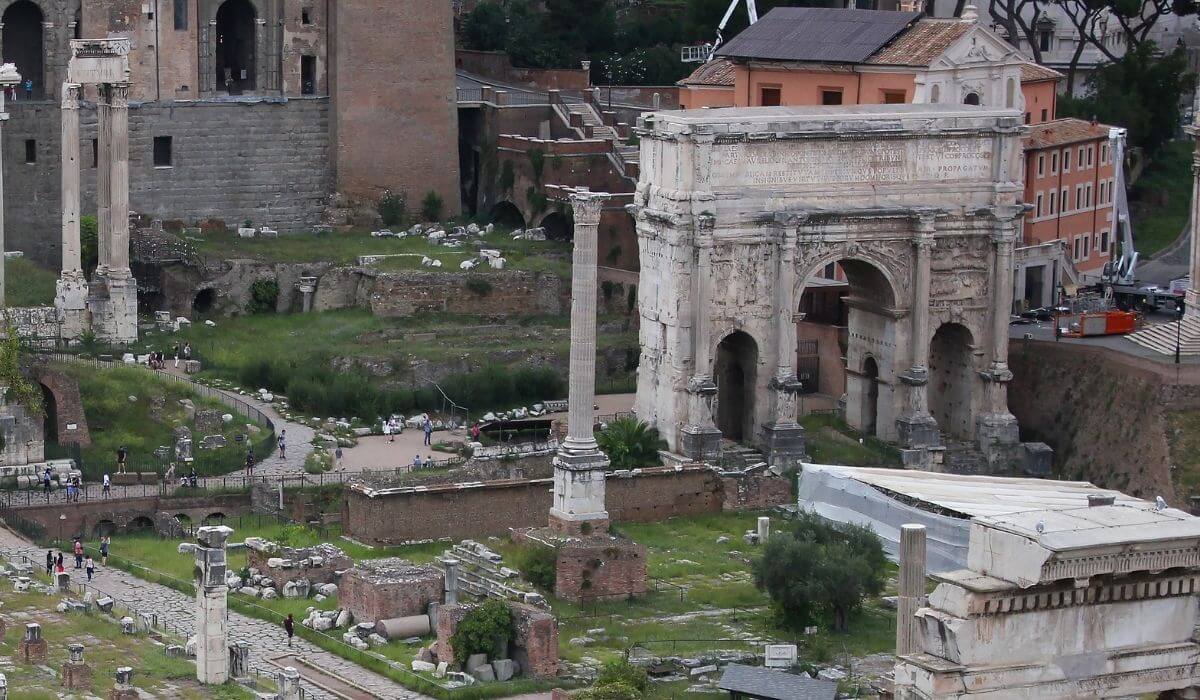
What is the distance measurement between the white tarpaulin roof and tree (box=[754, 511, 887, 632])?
2.00 meters

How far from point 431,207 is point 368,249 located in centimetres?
536

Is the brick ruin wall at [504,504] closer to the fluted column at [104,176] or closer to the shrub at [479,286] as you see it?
the shrub at [479,286]

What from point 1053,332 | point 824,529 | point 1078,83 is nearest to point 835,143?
point 1053,332

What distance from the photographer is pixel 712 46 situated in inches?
3937

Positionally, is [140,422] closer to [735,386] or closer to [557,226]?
[735,386]

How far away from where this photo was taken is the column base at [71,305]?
7850 centimetres

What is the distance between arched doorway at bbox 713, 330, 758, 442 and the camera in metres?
75.1

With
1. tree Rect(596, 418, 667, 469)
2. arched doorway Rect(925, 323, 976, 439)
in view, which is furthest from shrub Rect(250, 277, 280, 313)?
arched doorway Rect(925, 323, 976, 439)

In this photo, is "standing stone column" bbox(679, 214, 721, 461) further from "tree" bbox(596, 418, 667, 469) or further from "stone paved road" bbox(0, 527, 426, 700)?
"stone paved road" bbox(0, 527, 426, 700)

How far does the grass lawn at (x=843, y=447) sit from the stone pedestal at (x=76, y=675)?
2497 cm

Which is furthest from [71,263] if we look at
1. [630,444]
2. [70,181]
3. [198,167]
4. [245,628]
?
[245,628]

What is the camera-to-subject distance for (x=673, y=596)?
63.3 metres

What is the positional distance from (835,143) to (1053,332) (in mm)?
9373

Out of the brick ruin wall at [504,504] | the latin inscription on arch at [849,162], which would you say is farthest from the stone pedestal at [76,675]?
the latin inscription on arch at [849,162]
